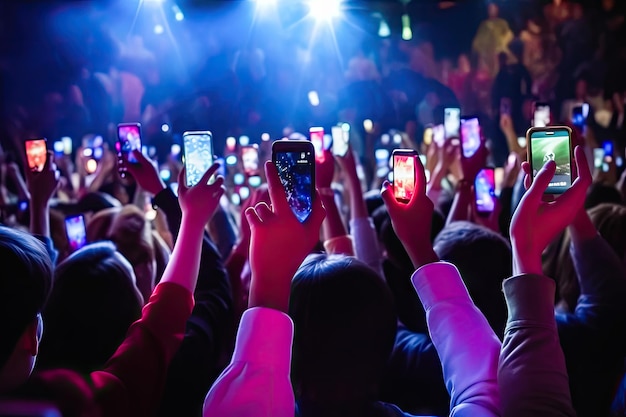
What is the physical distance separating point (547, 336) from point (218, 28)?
27.2ft

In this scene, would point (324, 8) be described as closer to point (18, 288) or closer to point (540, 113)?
point (540, 113)

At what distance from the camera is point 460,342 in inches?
47.9

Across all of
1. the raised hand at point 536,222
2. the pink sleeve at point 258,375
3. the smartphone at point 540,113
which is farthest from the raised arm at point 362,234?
the smartphone at point 540,113

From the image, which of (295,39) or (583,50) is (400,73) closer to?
(295,39)

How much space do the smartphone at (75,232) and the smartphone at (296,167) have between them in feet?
4.51

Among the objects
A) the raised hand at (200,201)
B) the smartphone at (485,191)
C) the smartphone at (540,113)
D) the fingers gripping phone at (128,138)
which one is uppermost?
the fingers gripping phone at (128,138)

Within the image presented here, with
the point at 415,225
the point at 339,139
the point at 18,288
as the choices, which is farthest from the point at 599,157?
the point at 18,288

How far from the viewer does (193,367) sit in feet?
5.00

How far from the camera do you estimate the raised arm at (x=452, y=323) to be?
1.15m

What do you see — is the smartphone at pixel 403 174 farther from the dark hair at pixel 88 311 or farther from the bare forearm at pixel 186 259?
the dark hair at pixel 88 311

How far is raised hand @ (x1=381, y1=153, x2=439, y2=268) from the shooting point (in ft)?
4.49

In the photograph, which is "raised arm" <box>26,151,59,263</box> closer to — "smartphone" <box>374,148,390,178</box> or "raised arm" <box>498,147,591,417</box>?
"raised arm" <box>498,147,591,417</box>

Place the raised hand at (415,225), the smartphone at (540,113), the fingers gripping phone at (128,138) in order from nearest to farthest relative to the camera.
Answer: the raised hand at (415,225), the fingers gripping phone at (128,138), the smartphone at (540,113)

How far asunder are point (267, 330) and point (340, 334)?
0.79 feet
